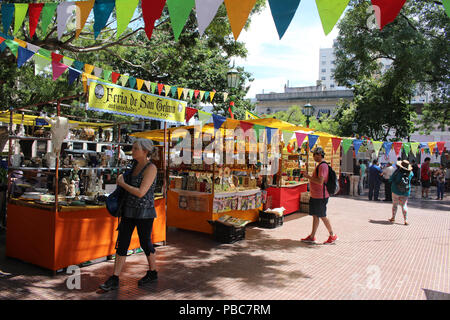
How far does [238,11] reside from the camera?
3.69 m

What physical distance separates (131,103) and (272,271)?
3.47 metres

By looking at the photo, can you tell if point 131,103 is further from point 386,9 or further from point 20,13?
point 386,9

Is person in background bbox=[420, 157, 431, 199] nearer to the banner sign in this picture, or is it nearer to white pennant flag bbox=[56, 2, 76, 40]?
the banner sign

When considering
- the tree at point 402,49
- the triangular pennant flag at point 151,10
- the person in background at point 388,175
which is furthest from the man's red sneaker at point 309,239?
the tree at point 402,49

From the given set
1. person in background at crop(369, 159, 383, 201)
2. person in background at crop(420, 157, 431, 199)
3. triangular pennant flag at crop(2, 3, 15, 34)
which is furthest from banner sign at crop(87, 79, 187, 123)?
person in background at crop(420, 157, 431, 199)

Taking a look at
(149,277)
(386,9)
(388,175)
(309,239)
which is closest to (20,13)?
(149,277)

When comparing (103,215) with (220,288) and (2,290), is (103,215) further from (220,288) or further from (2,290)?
(220,288)

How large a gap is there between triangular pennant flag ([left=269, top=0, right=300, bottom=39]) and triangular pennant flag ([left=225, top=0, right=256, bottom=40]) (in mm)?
264

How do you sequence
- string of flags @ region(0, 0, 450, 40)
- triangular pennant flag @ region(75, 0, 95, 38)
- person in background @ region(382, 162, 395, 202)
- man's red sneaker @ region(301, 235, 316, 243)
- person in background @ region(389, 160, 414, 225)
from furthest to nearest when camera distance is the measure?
person in background @ region(382, 162, 395, 202) → person in background @ region(389, 160, 414, 225) → man's red sneaker @ region(301, 235, 316, 243) → triangular pennant flag @ region(75, 0, 95, 38) → string of flags @ region(0, 0, 450, 40)

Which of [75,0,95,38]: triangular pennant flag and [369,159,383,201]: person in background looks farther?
[369,159,383,201]: person in background

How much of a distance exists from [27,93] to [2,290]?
14.9 m

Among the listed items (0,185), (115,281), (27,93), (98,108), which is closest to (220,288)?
(115,281)

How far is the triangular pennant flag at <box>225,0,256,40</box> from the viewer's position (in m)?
3.62

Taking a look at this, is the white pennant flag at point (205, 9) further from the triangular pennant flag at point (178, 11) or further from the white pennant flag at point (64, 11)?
the white pennant flag at point (64, 11)
